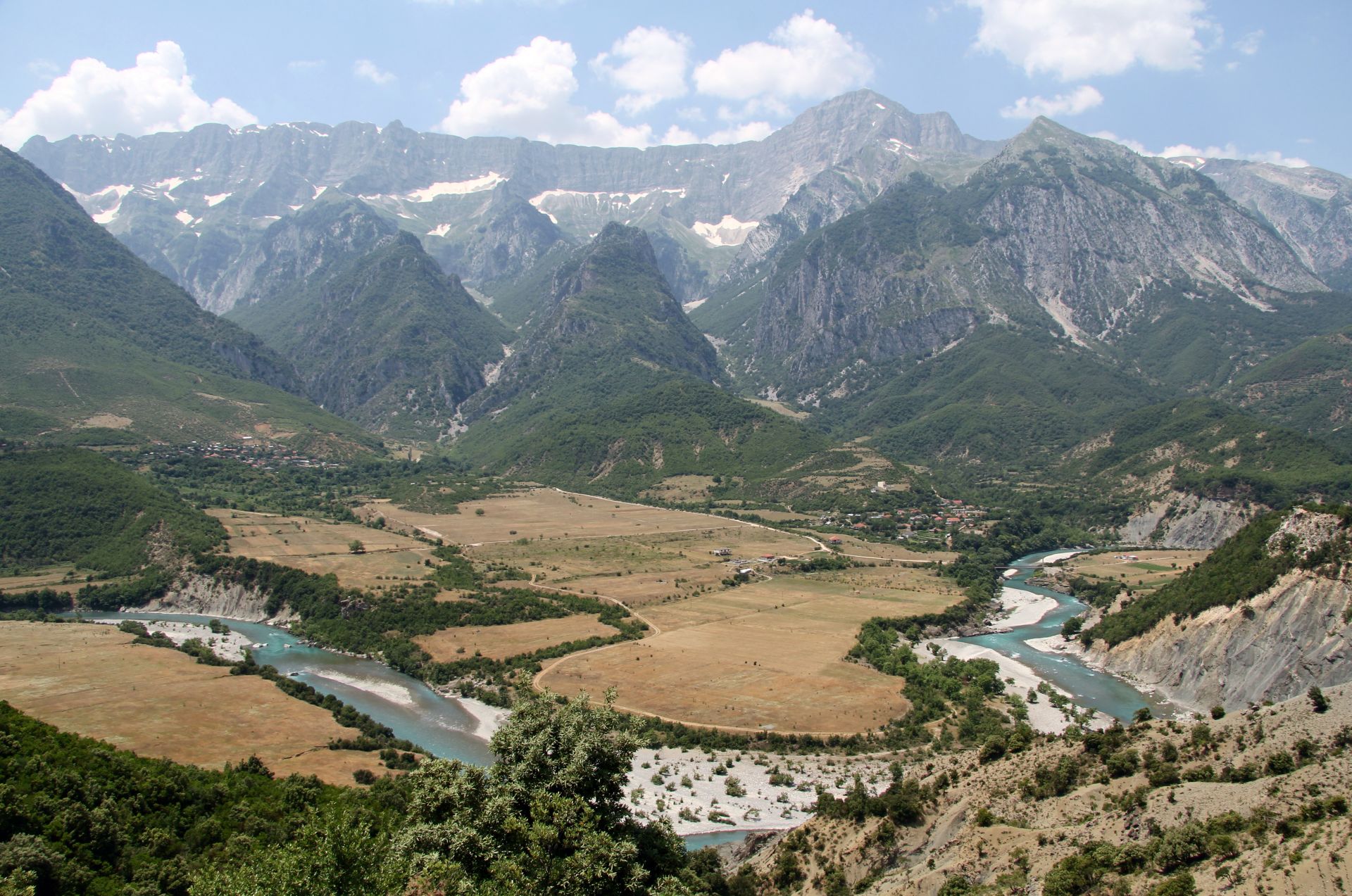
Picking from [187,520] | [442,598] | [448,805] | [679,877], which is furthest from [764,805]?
[187,520]

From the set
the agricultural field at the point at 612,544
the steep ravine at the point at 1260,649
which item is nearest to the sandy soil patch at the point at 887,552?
the agricultural field at the point at 612,544

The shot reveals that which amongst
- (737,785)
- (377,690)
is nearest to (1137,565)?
(737,785)

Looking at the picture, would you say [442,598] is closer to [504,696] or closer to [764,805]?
[504,696]

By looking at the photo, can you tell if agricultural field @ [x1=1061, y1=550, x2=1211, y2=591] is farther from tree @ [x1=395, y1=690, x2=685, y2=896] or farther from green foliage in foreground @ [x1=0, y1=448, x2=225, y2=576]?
green foliage in foreground @ [x1=0, y1=448, x2=225, y2=576]

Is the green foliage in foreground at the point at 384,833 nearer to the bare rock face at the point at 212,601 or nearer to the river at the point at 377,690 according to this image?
the river at the point at 377,690

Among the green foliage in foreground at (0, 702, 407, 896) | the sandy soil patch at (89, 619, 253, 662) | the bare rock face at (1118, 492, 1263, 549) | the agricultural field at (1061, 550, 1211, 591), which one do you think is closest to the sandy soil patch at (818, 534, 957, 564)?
the agricultural field at (1061, 550, 1211, 591)
